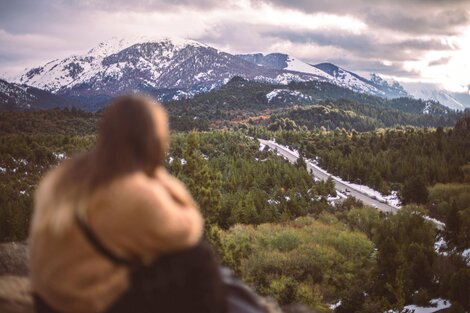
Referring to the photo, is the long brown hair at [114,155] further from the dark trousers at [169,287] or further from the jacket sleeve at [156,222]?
the dark trousers at [169,287]

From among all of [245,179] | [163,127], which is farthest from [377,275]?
[245,179]

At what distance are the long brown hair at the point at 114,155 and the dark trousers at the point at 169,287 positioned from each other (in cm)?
75

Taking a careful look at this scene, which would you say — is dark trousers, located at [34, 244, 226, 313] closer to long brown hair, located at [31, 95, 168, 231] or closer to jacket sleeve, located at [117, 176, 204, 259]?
jacket sleeve, located at [117, 176, 204, 259]

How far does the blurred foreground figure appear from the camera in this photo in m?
3.30

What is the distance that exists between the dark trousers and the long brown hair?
0.75 metres


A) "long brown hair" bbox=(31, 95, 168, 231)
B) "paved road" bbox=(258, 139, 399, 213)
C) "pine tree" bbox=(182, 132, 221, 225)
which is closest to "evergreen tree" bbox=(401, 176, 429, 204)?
"paved road" bbox=(258, 139, 399, 213)

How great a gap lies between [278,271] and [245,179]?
4761 centimetres

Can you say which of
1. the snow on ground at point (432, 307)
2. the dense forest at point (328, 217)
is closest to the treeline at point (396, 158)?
the dense forest at point (328, 217)

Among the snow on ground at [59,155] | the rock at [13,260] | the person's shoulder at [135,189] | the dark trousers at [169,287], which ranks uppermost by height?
the person's shoulder at [135,189]

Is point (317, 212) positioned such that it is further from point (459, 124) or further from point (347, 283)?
point (459, 124)

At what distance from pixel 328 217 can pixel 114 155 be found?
58.9 m

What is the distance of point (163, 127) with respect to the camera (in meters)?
3.52

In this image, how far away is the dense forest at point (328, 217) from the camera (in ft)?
104

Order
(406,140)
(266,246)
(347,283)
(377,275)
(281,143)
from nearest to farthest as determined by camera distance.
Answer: (377,275) → (347,283) → (266,246) → (406,140) → (281,143)
